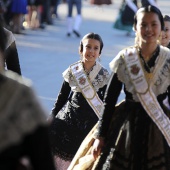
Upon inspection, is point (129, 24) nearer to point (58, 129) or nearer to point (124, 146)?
point (58, 129)

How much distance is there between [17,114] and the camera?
2.32m

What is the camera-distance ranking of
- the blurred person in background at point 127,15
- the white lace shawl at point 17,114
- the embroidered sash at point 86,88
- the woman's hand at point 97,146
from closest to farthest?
the white lace shawl at point 17,114 < the woman's hand at point 97,146 < the embroidered sash at point 86,88 < the blurred person in background at point 127,15

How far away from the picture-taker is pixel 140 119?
13.5ft

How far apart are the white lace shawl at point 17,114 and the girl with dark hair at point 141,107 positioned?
1735mm

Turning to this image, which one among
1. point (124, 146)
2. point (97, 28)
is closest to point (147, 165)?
point (124, 146)

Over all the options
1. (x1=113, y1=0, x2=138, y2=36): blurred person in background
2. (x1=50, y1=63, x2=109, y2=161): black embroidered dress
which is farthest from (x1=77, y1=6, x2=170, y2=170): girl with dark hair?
(x1=113, y1=0, x2=138, y2=36): blurred person in background

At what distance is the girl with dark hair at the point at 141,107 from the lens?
4.08 metres

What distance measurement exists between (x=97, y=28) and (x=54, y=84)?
7.88 m

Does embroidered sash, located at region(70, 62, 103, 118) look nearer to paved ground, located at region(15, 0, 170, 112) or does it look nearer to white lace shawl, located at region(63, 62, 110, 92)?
white lace shawl, located at region(63, 62, 110, 92)

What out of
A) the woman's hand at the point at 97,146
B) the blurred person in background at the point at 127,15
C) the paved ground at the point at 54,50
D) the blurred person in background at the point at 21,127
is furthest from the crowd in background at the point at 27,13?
the blurred person in background at the point at 21,127

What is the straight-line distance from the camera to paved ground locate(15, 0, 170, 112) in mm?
10328

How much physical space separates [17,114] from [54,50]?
11575 mm

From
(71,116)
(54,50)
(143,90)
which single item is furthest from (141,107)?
(54,50)

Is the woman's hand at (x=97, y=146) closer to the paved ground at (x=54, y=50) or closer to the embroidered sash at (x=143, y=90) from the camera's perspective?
the embroidered sash at (x=143, y=90)
